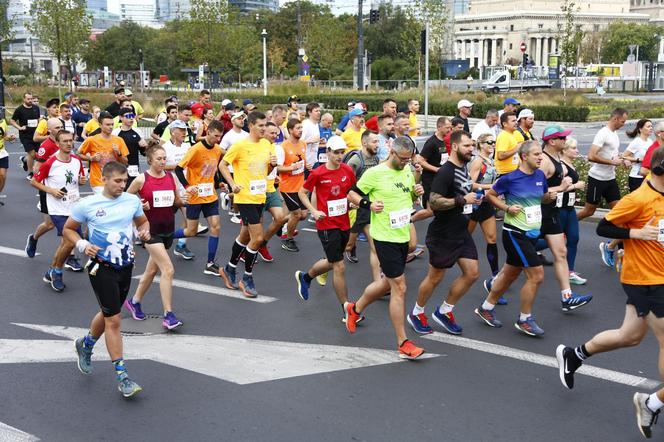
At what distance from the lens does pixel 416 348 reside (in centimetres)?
693

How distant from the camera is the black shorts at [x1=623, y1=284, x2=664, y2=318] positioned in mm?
5410

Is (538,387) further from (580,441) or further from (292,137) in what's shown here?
(292,137)

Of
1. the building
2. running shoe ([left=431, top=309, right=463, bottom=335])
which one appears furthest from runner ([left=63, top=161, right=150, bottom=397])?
the building

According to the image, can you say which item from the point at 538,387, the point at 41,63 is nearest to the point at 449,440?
the point at 538,387

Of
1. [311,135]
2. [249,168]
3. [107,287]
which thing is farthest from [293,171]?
[107,287]

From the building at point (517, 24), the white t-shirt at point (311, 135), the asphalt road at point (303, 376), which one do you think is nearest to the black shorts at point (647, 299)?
the asphalt road at point (303, 376)

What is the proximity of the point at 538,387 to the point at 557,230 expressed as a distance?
2425 mm

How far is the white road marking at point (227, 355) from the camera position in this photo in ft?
21.9

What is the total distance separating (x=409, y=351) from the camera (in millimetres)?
6879

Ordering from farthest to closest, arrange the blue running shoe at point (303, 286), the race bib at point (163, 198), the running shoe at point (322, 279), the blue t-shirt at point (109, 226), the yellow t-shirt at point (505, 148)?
1. the yellow t-shirt at point (505, 148)
2. the running shoe at point (322, 279)
3. the blue running shoe at point (303, 286)
4. the race bib at point (163, 198)
5. the blue t-shirt at point (109, 226)

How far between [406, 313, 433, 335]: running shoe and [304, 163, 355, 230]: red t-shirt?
1138mm

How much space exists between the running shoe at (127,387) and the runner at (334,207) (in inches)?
96.0

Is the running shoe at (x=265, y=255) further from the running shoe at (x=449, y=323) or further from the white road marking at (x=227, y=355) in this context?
the running shoe at (x=449, y=323)

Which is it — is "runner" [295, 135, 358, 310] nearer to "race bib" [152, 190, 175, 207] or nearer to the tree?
"race bib" [152, 190, 175, 207]
